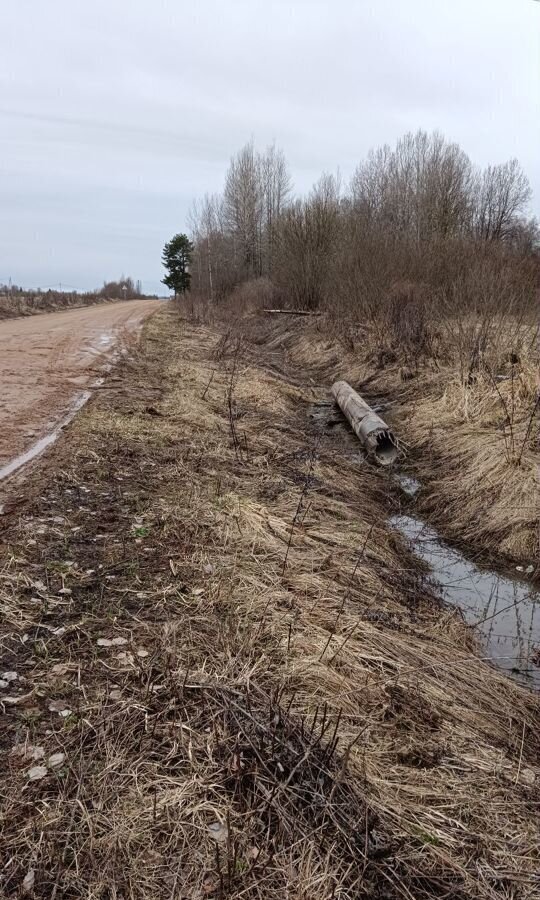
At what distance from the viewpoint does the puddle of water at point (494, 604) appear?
384cm

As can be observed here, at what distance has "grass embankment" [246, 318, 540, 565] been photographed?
5641 millimetres

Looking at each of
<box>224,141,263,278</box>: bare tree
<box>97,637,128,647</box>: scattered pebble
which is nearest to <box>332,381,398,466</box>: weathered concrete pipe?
<box>97,637,128,647</box>: scattered pebble

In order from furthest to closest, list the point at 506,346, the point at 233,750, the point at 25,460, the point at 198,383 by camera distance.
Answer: the point at 198,383
the point at 506,346
the point at 25,460
the point at 233,750

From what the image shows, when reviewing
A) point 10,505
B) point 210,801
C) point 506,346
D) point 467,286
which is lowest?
point 210,801

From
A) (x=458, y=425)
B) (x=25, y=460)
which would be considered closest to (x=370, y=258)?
(x=458, y=425)

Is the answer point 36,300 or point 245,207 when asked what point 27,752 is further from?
point 245,207

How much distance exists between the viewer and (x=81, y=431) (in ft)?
20.6

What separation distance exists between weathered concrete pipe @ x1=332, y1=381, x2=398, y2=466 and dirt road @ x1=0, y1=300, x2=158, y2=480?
13.4 ft

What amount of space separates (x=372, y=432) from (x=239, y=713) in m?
5.99

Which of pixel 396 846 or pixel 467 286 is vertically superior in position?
pixel 467 286

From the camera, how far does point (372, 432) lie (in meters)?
8.07

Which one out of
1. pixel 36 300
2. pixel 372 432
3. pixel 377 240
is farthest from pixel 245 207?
pixel 372 432

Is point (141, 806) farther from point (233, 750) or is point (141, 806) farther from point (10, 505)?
point (10, 505)

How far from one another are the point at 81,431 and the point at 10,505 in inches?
82.2
